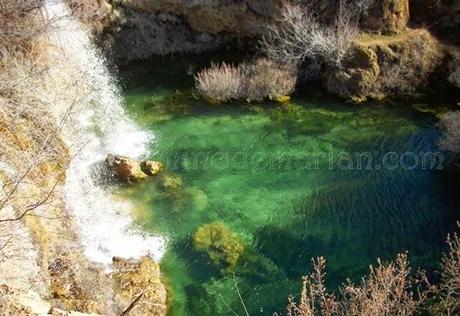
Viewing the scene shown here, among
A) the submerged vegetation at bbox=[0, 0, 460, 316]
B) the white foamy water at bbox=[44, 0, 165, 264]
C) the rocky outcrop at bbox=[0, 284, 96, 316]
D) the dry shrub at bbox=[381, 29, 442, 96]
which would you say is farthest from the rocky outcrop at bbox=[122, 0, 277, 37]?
the rocky outcrop at bbox=[0, 284, 96, 316]

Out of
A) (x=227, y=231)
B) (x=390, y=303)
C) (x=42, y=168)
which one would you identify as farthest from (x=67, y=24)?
(x=390, y=303)

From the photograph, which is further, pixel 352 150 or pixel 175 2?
pixel 175 2

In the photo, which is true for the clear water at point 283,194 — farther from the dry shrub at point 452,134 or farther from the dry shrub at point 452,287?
the dry shrub at point 452,287

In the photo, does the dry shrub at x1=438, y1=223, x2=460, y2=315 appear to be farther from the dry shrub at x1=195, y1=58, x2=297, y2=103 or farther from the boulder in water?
the dry shrub at x1=195, y1=58, x2=297, y2=103

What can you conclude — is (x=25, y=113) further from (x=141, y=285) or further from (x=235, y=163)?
(x=235, y=163)

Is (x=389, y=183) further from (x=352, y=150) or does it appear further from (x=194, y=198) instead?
(x=194, y=198)

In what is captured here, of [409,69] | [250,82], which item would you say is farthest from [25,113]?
[409,69]
